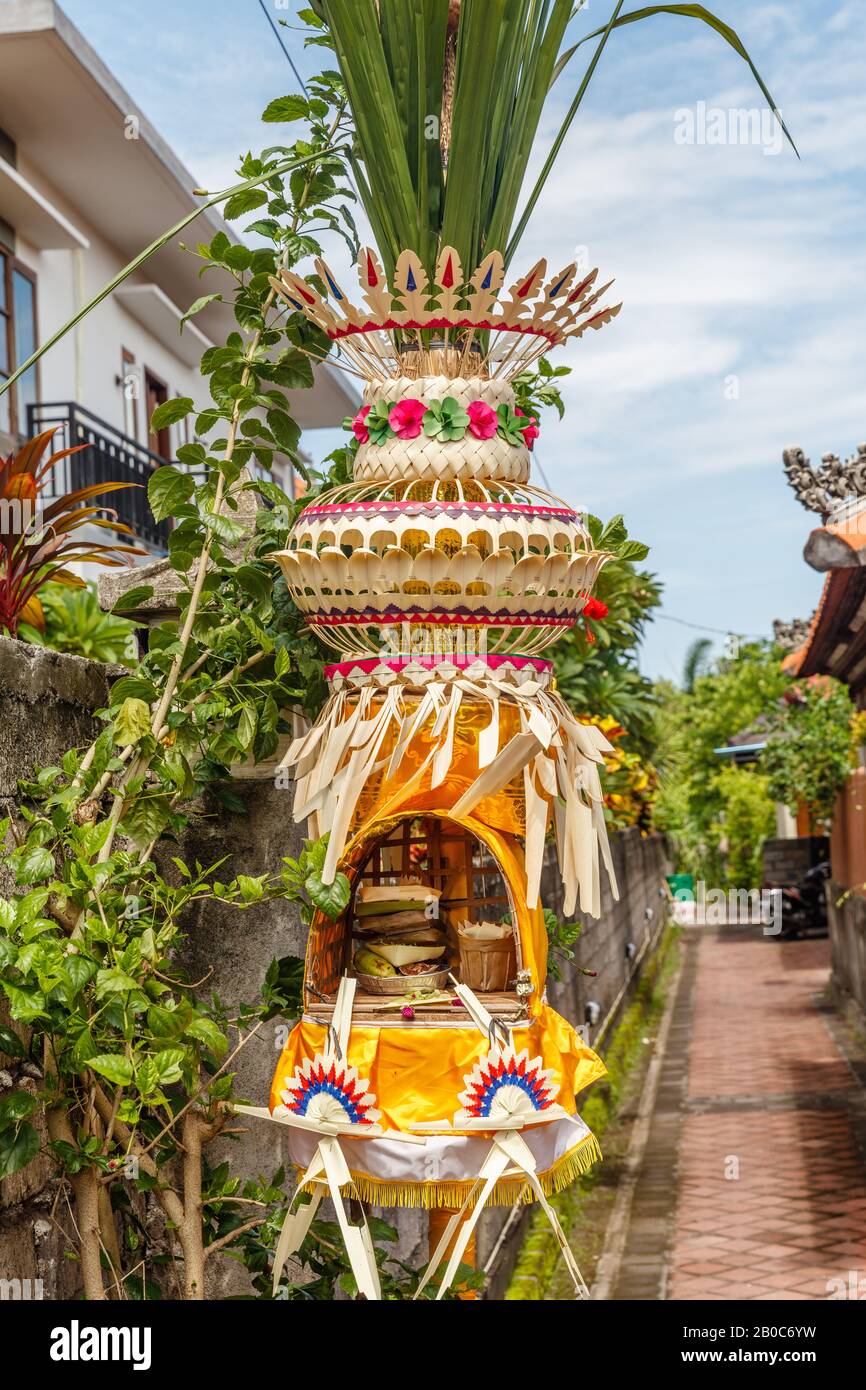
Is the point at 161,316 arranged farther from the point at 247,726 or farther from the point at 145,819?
the point at 145,819

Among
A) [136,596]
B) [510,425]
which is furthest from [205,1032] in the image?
[510,425]

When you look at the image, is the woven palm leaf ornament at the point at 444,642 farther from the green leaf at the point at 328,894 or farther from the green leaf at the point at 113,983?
the green leaf at the point at 113,983

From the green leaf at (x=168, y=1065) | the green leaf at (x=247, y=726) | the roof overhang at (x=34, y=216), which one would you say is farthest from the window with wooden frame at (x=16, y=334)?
the green leaf at (x=168, y=1065)

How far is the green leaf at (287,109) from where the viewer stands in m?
3.62

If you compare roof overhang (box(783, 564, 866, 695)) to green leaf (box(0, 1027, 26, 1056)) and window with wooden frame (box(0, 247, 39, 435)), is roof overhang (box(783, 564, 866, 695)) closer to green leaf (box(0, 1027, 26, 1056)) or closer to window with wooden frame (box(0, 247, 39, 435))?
green leaf (box(0, 1027, 26, 1056))

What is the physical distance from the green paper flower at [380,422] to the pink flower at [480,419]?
0.19 metres

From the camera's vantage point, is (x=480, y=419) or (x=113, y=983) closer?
(x=113, y=983)

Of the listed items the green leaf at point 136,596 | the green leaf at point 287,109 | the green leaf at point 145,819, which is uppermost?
the green leaf at point 287,109

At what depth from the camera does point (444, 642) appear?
3.29 meters

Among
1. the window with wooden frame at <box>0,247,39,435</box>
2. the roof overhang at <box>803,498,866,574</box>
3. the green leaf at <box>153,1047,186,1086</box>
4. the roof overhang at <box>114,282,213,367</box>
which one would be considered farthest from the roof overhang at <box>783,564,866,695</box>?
the window with wooden frame at <box>0,247,39,435</box>

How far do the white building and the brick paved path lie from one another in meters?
5.98

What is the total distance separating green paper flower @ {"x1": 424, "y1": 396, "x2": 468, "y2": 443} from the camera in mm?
3229

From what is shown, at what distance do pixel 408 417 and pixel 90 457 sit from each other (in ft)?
32.1
